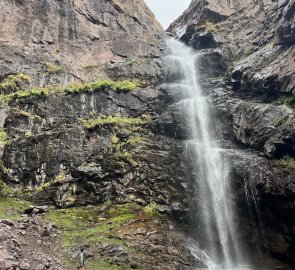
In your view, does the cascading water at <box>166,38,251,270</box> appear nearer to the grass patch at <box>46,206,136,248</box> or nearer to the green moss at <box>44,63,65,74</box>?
the grass patch at <box>46,206,136,248</box>

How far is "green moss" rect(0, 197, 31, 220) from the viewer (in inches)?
751

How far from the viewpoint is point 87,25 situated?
40.5 m

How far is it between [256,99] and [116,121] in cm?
1036

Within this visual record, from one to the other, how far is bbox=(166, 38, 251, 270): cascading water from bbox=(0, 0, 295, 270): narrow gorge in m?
0.07

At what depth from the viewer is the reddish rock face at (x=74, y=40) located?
34.1 metres

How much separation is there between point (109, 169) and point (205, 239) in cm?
688

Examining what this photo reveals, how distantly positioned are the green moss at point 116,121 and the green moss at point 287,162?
9893 millimetres

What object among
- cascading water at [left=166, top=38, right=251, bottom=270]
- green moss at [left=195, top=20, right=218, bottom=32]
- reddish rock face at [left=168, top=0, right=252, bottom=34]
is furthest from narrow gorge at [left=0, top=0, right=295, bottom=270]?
reddish rock face at [left=168, top=0, right=252, bottom=34]

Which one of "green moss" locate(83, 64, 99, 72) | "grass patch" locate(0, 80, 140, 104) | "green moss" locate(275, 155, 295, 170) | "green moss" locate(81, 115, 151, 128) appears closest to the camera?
"green moss" locate(275, 155, 295, 170)

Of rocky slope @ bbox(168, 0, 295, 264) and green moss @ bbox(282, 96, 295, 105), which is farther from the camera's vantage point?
green moss @ bbox(282, 96, 295, 105)

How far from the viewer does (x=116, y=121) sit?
2805 cm

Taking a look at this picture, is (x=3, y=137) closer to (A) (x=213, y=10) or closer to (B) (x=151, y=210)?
(B) (x=151, y=210)

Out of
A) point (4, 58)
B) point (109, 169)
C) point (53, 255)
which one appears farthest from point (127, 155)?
point (4, 58)

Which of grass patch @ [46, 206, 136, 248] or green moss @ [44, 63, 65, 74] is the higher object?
green moss @ [44, 63, 65, 74]
